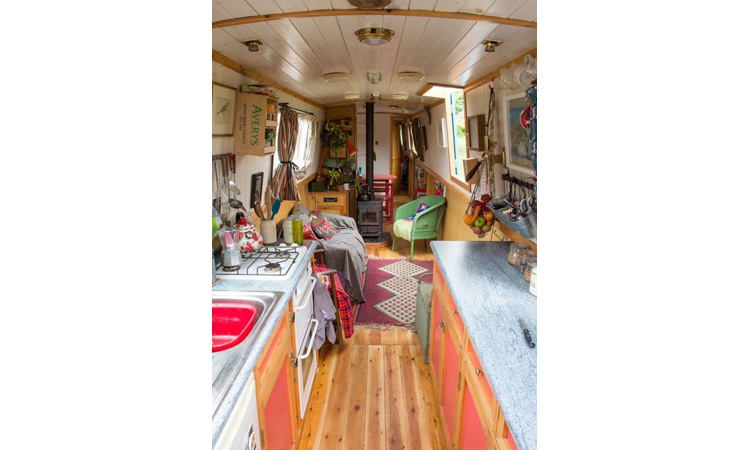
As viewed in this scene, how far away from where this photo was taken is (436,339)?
260 cm

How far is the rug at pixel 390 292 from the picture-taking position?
3.79 meters

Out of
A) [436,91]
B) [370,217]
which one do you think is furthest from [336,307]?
[370,217]

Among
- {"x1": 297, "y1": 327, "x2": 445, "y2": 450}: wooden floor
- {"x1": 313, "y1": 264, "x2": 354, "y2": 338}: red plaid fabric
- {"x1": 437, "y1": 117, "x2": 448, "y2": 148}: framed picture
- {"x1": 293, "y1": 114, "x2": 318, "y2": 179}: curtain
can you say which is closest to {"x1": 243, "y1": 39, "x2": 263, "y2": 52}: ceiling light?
{"x1": 313, "y1": 264, "x2": 354, "y2": 338}: red plaid fabric

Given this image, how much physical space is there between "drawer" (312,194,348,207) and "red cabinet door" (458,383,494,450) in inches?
172

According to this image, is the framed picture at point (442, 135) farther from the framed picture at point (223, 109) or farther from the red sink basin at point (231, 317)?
the red sink basin at point (231, 317)

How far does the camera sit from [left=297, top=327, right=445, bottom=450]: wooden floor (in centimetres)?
232

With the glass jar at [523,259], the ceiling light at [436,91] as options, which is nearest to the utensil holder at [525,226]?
the glass jar at [523,259]

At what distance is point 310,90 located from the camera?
13.9 feet

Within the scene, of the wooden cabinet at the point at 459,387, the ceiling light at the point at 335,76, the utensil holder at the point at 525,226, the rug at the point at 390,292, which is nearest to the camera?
the wooden cabinet at the point at 459,387

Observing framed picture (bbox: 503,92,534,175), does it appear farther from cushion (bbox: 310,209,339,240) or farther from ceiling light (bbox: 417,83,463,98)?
cushion (bbox: 310,209,339,240)

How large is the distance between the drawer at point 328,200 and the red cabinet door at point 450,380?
12.7ft
